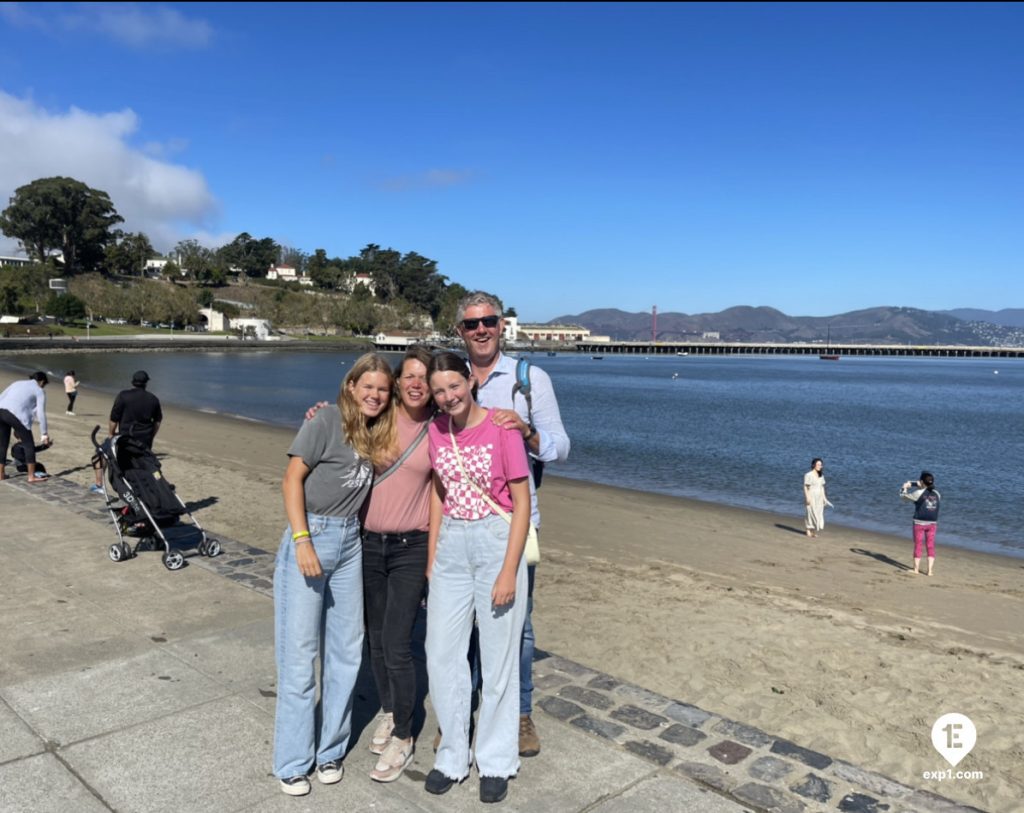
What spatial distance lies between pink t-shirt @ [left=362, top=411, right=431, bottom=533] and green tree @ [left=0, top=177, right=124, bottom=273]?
140550mm

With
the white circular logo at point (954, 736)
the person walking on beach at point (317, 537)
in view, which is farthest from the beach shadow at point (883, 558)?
the person walking on beach at point (317, 537)

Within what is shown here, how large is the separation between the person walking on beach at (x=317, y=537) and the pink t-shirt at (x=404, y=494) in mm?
66

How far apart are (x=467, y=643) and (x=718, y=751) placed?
4.65 ft

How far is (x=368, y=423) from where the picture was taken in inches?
131

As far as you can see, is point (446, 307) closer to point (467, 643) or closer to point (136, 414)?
point (136, 414)

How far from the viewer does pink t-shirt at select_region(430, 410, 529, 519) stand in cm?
311

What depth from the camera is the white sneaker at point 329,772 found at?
10.9 feet

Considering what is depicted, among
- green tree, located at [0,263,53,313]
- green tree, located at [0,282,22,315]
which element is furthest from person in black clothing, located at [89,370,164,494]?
green tree, located at [0,263,53,313]

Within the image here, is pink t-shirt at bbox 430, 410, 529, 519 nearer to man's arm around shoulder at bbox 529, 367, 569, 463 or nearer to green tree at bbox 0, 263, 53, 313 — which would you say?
man's arm around shoulder at bbox 529, 367, 569, 463

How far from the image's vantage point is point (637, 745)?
373 cm

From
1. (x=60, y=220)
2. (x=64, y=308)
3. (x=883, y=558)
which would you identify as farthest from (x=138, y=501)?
(x=60, y=220)

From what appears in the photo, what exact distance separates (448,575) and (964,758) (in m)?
3.32

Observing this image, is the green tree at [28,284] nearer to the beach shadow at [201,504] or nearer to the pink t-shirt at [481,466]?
the beach shadow at [201,504]

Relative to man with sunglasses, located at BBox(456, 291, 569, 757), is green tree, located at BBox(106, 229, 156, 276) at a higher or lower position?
higher
